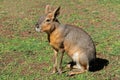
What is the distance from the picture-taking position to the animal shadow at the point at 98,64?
621 centimetres

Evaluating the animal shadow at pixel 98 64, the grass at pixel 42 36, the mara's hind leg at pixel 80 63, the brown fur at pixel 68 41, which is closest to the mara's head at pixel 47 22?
the brown fur at pixel 68 41

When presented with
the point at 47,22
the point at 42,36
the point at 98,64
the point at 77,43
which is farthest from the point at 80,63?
the point at 42,36

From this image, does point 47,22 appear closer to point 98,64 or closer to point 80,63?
point 80,63

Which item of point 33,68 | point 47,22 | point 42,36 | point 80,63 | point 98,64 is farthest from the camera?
point 42,36

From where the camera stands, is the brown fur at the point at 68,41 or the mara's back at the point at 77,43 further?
the mara's back at the point at 77,43

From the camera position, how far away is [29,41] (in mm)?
7848

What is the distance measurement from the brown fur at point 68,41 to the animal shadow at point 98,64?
30cm

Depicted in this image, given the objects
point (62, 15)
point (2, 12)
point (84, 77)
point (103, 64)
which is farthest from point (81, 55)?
point (2, 12)

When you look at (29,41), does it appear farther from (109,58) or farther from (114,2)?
(114,2)

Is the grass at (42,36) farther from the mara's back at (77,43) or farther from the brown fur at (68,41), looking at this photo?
the mara's back at (77,43)

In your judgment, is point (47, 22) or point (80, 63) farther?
point (80, 63)

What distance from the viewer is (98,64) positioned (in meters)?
6.48

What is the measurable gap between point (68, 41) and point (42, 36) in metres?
2.46

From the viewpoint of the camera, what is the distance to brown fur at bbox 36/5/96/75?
5.68 meters
